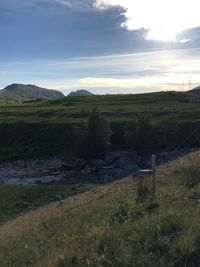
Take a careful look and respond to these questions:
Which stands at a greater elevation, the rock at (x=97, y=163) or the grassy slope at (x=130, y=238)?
the grassy slope at (x=130, y=238)

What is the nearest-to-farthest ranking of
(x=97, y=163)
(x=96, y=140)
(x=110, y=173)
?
(x=110, y=173) → (x=97, y=163) → (x=96, y=140)

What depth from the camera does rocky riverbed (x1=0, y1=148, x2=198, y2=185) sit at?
70562 millimetres

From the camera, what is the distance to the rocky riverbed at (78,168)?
70562mm

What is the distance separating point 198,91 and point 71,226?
15747 centimetres

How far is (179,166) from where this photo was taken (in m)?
20.5

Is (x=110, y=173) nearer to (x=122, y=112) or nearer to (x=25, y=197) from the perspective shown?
(x=25, y=197)

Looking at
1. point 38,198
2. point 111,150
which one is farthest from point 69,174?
point 38,198

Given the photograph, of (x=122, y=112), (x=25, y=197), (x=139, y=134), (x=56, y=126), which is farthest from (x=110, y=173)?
(x=122, y=112)

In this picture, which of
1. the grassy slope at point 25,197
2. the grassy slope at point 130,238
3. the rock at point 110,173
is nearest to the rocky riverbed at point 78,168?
the rock at point 110,173

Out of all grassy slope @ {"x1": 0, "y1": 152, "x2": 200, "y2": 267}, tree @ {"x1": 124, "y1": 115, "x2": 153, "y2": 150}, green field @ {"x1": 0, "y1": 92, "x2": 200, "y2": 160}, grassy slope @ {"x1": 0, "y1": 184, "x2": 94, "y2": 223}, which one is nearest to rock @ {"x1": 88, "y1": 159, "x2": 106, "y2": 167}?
green field @ {"x1": 0, "y1": 92, "x2": 200, "y2": 160}

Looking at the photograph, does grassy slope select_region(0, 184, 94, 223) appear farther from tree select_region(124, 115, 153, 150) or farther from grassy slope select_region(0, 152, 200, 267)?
tree select_region(124, 115, 153, 150)

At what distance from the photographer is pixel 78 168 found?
79062 mm

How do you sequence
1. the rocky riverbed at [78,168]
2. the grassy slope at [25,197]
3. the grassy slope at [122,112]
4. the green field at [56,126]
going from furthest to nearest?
the grassy slope at [122,112]
the green field at [56,126]
the rocky riverbed at [78,168]
the grassy slope at [25,197]

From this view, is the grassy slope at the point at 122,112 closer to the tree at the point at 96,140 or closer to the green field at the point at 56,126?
the green field at the point at 56,126
